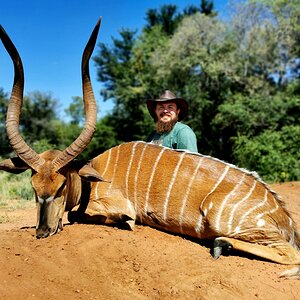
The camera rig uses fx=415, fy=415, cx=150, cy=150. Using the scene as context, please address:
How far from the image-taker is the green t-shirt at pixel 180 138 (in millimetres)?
4820

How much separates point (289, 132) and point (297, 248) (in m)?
9.35

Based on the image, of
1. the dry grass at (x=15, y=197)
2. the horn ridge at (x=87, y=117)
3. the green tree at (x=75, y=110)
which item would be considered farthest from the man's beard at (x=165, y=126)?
the green tree at (x=75, y=110)

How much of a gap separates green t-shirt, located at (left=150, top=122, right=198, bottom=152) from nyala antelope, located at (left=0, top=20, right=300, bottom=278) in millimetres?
459

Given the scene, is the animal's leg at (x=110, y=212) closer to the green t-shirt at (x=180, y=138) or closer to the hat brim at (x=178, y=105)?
the green t-shirt at (x=180, y=138)

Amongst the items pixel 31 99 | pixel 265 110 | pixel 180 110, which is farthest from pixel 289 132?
pixel 31 99

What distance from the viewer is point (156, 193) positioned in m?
4.20

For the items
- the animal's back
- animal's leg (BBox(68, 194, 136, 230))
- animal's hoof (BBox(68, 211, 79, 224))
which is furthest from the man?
animal's hoof (BBox(68, 211, 79, 224))

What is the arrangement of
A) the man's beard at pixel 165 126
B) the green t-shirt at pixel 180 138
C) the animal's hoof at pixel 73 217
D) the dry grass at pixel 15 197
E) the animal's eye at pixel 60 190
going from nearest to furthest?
the animal's eye at pixel 60 190 → the animal's hoof at pixel 73 217 → the green t-shirt at pixel 180 138 → the man's beard at pixel 165 126 → the dry grass at pixel 15 197

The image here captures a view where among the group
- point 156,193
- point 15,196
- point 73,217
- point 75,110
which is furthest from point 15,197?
point 75,110

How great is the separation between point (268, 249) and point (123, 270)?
4.45ft

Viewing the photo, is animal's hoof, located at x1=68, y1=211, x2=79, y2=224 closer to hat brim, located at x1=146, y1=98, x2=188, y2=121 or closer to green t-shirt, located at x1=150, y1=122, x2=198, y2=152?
green t-shirt, located at x1=150, y1=122, x2=198, y2=152

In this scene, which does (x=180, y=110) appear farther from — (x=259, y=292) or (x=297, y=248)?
(x=259, y=292)

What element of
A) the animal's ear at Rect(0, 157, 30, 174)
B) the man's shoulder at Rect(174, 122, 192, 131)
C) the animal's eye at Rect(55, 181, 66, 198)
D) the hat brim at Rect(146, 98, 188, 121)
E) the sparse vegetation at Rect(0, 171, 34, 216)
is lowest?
the sparse vegetation at Rect(0, 171, 34, 216)

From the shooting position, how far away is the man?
4855 millimetres
